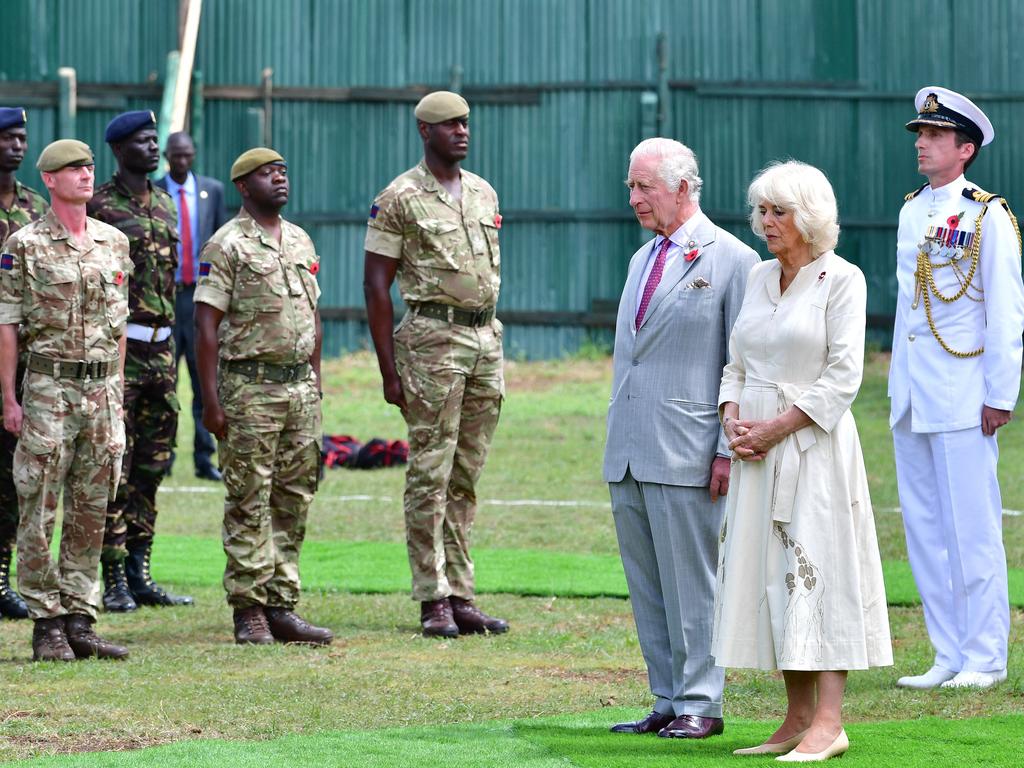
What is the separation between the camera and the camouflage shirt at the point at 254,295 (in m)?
7.27

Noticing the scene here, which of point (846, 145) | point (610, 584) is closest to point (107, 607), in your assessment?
point (610, 584)

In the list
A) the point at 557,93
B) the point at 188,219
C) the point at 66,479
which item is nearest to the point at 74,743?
the point at 66,479

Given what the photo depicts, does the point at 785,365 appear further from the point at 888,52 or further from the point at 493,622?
the point at 888,52

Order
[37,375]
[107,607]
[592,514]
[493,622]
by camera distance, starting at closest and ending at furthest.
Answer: [37,375] < [493,622] < [107,607] < [592,514]

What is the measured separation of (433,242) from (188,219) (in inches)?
202

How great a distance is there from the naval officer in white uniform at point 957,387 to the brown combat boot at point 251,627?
2.91 meters

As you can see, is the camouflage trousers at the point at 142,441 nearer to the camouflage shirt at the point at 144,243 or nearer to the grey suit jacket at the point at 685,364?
the camouflage shirt at the point at 144,243

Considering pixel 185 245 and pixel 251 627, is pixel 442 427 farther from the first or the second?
pixel 185 245

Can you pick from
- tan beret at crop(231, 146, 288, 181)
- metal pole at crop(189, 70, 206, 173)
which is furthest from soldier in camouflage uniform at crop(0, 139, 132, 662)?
metal pole at crop(189, 70, 206, 173)

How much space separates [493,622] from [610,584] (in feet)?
4.26

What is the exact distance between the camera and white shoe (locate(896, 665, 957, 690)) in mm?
6336

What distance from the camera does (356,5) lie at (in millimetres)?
19844

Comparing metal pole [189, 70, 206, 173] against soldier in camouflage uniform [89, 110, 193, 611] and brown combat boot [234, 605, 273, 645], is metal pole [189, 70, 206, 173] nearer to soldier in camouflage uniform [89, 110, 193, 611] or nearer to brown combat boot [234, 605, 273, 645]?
soldier in camouflage uniform [89, 110, 193, 611]

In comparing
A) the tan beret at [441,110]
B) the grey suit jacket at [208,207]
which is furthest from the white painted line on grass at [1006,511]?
the grey suit jacket at [208,207]
